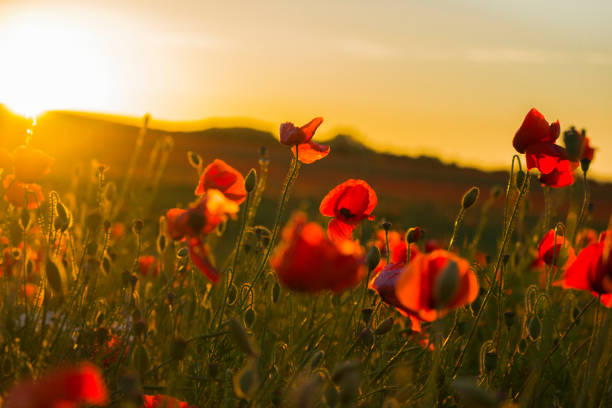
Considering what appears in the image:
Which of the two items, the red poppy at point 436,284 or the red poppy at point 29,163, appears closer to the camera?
the red poppy at point 436,284

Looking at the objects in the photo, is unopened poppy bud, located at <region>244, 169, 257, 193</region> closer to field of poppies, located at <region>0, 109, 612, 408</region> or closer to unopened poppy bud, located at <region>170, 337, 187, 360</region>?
field of poppies, located at <region>0, 109, 612, 408</region>

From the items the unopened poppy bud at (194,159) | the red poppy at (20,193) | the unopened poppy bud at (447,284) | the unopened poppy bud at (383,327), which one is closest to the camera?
the unopened poppy bud at (447,284)

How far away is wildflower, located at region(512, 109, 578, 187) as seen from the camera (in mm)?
1548

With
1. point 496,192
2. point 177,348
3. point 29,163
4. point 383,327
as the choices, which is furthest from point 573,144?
point 29,163

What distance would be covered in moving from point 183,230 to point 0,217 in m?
1.04

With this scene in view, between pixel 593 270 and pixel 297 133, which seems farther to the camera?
pixel 297 133

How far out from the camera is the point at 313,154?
1652 mm

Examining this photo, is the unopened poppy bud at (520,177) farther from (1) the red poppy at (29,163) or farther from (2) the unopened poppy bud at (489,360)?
(1) the red poppy at (29,163)

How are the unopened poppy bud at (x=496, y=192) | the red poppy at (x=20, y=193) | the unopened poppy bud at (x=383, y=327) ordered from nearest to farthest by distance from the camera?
the unopened poppy bud at (x=383, y=327)
the red poppy at (x=20, y=193)
the unopened poppy bud at (x=496, y=192)

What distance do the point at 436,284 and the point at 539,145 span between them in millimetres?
880

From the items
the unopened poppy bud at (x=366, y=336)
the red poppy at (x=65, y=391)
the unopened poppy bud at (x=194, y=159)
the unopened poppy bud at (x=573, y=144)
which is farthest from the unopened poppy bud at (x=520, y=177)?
the red poppy at (x=65, y=391)

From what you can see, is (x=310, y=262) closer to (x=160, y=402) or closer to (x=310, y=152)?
(x=160, y=402)

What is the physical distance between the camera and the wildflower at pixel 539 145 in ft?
5.08

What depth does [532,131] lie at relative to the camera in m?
1.56
